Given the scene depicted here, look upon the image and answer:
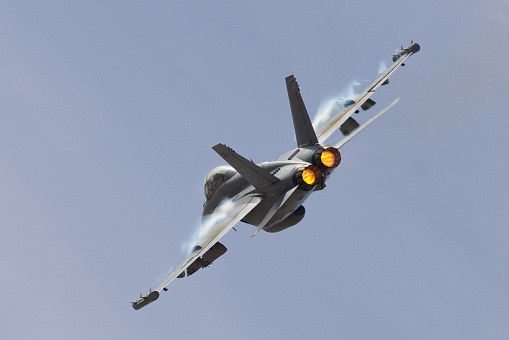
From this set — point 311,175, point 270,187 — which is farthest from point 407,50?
point 270,187

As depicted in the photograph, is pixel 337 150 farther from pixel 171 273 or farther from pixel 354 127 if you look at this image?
pixel 171 273

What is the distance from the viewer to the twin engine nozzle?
44125mm

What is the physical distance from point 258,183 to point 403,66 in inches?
460

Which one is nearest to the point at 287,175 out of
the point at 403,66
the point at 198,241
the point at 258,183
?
the point at 258,183

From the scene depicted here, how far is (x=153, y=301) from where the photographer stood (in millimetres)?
44156

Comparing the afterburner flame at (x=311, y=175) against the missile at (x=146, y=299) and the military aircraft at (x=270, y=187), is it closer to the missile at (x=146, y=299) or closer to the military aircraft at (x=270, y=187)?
the military aircraft at (x=270, y=187)

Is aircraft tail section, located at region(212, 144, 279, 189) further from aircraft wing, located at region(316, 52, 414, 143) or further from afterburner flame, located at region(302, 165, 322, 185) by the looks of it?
aircraft wing, located at region(316, 52, 414, 143)

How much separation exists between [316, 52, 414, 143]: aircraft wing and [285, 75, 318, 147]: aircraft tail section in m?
1.95

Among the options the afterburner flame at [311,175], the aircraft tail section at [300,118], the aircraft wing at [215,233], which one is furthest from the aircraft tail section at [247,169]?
the aircraft tail section at [300,118]

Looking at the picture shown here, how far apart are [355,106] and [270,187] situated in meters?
7.37

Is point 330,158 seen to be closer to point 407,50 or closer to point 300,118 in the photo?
point 300,118

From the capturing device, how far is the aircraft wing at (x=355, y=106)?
1927 inches

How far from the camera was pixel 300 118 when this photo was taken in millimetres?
46531

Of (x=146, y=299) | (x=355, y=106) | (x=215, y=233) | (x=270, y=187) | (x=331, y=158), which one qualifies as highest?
(x=355, y=106)
